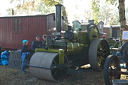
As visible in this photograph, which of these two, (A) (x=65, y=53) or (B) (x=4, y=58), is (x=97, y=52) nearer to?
(A) (x=65, y=53)

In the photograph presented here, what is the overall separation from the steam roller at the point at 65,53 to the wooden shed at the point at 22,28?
10.3ft

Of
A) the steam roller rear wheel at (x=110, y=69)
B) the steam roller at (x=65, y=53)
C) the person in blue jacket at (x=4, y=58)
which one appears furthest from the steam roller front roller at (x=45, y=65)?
the person in blue jacket at (x=4, y=58)

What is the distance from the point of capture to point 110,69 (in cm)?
413

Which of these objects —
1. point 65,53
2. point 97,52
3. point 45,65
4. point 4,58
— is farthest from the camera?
point 4,58

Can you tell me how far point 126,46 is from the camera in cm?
442

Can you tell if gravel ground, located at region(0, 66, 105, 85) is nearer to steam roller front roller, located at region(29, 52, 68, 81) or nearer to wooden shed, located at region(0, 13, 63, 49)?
steam roller front roller, located at region(29, 52, 68, 81)

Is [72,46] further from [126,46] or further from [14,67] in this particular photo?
[14,67]

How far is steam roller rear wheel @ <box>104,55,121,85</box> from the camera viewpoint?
3.82 metres

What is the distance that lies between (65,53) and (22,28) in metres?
5.26

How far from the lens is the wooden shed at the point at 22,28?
9.19 meters

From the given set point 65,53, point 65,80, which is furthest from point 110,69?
point 65,53

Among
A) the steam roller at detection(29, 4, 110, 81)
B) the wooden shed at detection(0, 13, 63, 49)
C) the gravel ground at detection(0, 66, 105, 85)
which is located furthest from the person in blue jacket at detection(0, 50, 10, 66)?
the steam roller at detection(29, 4, 110, 81)

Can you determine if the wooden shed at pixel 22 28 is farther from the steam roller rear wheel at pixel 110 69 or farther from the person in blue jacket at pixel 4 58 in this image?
the steam roller rear wheel at pixel 110 69

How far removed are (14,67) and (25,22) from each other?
3.33m
